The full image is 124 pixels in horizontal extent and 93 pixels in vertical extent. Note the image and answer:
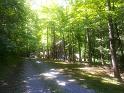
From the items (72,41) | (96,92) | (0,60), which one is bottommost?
(96,92)

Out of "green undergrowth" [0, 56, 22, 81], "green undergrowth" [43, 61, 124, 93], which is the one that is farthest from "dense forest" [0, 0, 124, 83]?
"green undergrowth" [43, 61, 124, 93]

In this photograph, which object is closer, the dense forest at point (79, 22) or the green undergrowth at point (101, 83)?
the green undergrowth at point (101, 83)

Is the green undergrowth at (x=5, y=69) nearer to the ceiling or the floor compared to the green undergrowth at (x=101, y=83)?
nearer to the ceiling

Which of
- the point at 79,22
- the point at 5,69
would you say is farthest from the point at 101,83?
the point at 79,22

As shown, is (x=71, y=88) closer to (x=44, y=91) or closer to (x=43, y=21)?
(x=44, y=91)

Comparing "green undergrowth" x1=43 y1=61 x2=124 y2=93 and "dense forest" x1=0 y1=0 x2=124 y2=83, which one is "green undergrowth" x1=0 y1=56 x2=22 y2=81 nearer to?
"dense forest" x1=0 y1=0 x2=124 y2=83

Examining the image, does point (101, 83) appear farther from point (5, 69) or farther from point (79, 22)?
point (79, 22)

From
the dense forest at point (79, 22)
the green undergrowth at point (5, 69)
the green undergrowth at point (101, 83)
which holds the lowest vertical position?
the green undergrowth at point (101, 83)

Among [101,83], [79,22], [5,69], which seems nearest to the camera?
[101,83]

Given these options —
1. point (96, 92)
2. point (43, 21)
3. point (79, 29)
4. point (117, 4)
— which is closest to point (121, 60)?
point (117, 4)

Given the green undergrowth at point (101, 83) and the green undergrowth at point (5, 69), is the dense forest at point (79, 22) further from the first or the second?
the green undergrowth at point (101, 83)

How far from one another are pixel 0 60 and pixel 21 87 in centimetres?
1313

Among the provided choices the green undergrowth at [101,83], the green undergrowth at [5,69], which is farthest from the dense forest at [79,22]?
the green undergrowth at [101,83]

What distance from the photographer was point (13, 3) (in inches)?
962
